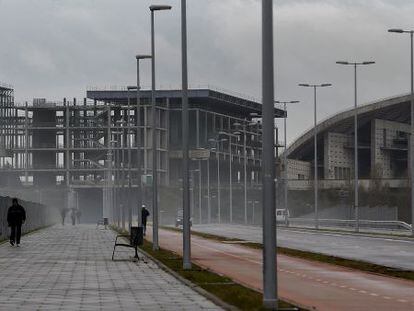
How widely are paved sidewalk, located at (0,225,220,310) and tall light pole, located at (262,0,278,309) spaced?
3.33 feet

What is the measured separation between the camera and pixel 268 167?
16.4 m

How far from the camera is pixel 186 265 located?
1134 inches

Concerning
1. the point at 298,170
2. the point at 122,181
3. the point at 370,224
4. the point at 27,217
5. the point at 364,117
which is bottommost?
the point at 370,224

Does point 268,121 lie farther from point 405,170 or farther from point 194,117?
point 194,117

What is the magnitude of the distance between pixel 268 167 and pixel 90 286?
6715mm

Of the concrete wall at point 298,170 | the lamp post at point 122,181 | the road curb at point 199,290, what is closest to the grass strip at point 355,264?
the road curb at point 199,290

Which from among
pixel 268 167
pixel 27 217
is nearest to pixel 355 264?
pixel 268 167

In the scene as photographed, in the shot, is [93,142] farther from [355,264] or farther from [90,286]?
[90,286]

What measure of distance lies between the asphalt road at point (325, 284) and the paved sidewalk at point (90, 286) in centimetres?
204

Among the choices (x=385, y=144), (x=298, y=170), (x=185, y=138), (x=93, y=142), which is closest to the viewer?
(x=185, y=138)

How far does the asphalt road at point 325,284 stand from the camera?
18.7m

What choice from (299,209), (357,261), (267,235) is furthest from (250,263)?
(299,209)

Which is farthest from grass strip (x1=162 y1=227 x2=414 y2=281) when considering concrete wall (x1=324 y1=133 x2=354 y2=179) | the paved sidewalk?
concrete wall (x1=324 y1=133 x2=354 y2=179)

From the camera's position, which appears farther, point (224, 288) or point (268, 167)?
point (224, 288)
